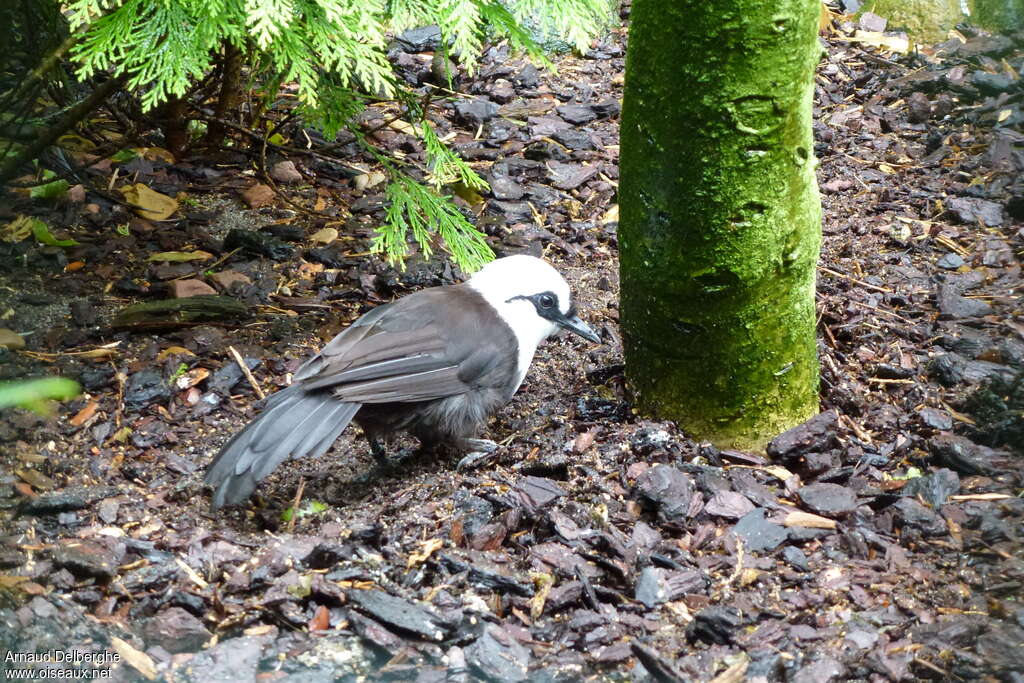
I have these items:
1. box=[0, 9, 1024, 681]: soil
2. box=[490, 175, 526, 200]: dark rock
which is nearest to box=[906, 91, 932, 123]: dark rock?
box=[0, 9, 1024, 681]: soil

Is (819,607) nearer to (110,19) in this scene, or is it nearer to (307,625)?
(307,625)

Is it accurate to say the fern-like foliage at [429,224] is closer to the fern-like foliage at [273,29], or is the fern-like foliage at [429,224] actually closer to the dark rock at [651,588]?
the fern-like foliage at [273,29]

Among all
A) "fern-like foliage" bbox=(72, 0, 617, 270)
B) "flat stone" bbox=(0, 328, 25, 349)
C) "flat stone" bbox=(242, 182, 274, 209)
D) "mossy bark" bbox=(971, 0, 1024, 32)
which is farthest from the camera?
"flat stone" bbox=(242, 182, 274, 209)

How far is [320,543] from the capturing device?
3.63m

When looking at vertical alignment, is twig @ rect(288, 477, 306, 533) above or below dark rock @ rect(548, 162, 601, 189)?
below

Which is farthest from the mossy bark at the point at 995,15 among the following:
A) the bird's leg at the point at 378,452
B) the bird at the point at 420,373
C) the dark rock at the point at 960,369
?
the bird's leg at the point at 378,452

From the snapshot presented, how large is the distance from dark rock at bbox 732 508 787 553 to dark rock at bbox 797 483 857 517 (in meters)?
0.20

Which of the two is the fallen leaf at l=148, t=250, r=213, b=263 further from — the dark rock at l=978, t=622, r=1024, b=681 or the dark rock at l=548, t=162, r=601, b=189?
the dark rock at l=978, t=622, r=1024, b=681

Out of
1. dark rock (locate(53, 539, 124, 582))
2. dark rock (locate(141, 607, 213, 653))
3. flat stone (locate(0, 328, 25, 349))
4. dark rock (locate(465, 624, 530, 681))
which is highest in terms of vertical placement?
flat stone (locate(0, 328, 25, 349))

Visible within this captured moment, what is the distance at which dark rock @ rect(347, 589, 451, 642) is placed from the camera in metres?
3.22

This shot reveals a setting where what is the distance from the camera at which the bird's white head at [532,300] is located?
16.4 feet

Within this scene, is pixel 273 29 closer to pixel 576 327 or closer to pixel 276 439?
pixel 276 439

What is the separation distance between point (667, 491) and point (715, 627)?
750 mm

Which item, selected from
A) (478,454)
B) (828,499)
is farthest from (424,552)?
(828,499)
